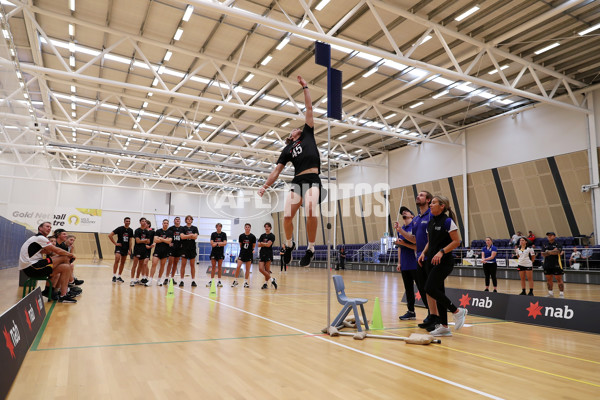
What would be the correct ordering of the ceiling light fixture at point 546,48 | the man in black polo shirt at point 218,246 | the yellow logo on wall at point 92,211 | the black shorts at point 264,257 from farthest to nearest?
the yellow logo on wall at point 92,211
the ceiling light fixture at point 546,48
the man in black polo shirt at point 218,246
the black shorts at point 264,257

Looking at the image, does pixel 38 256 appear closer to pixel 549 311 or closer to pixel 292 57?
pixel 549 311

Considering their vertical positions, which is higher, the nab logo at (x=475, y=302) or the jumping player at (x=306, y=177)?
the jumping player at (x=306, y=177)

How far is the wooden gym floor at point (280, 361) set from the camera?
2.90 m

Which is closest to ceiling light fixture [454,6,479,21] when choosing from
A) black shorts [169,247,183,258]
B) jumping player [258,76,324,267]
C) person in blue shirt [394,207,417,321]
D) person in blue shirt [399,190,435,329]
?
person in blue shirt [394,207,417,321]

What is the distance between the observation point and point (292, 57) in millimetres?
14703

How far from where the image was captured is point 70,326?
505cm

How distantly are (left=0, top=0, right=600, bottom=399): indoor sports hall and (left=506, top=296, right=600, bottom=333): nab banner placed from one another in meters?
0.03

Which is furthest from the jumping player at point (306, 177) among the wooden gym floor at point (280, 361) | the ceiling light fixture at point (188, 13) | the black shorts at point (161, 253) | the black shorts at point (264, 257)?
the ceiling light fixture at point (188, 13)

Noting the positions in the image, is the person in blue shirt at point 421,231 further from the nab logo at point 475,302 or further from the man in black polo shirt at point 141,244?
the man in black polo shirt at point 141,244

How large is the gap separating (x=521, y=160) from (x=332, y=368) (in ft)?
60.9

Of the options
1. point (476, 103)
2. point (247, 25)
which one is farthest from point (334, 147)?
point (247, 25)

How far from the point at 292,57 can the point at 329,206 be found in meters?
12.1

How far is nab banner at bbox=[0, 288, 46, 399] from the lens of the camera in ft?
8.95

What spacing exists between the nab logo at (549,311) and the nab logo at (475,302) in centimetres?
70
